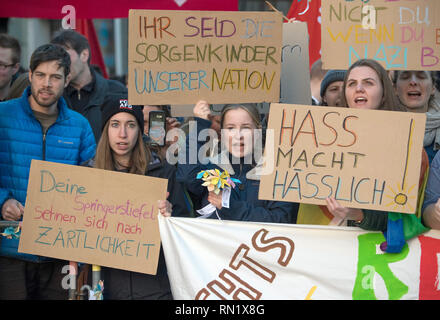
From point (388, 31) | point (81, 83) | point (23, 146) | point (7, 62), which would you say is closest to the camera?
point (23, 146)

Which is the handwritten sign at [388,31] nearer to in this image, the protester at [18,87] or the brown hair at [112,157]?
the brown hair at [112,157]

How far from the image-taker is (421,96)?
486 cm

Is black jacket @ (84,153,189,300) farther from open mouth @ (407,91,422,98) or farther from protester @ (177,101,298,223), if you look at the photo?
open mouth @ (407,91,422,98)

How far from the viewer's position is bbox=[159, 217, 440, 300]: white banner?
12.1 ft

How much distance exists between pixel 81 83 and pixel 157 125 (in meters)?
1.12

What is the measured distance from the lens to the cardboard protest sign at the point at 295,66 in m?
4.68

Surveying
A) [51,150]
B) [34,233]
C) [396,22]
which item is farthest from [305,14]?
[34,233]

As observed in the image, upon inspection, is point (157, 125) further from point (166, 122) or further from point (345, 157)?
point (345, 157)

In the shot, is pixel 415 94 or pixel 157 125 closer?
pixel 157 125

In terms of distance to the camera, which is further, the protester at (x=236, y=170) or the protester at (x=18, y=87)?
the protester at (x=18, y=87)

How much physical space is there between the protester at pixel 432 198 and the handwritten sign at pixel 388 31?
1081 mm

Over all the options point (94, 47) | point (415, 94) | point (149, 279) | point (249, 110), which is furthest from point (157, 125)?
point (94, 47)

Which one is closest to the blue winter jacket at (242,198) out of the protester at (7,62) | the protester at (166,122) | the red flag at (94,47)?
the protester at (166,122)

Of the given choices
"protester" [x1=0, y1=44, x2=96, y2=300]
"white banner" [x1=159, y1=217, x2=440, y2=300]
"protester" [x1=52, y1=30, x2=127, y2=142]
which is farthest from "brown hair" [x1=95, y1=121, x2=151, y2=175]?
"protester" [x1=52, y1=30, x2=127, y2=142]
